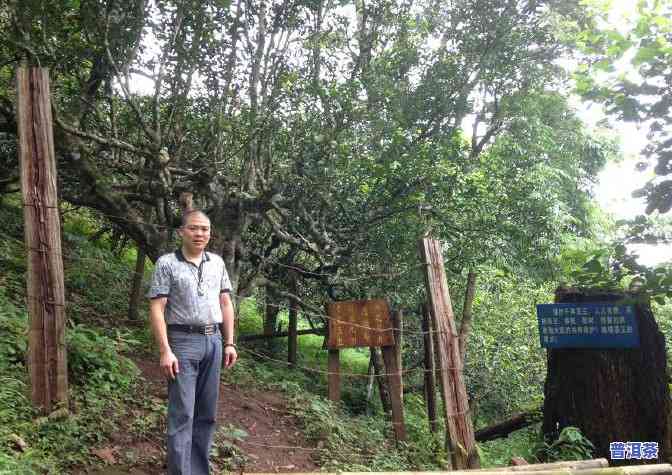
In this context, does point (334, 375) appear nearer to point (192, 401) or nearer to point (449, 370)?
point (449, 370)

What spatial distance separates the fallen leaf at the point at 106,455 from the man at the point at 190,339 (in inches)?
41.5

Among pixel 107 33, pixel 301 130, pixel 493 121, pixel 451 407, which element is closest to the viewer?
pixel 451 407

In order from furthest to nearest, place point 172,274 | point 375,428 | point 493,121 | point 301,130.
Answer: point 493,121
point 375,428
point 301,130
point 172,274

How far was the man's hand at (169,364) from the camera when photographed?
3771 millimetres

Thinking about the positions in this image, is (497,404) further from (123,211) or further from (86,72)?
(86,72)

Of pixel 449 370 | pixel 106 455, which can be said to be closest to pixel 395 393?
pixel 449 370

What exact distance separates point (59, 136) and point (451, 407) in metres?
5.62

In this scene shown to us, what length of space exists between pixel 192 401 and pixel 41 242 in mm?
2138

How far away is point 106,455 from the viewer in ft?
15.6

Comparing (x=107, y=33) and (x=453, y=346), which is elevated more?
(x=107, y=33)

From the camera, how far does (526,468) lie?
4605 millimetres

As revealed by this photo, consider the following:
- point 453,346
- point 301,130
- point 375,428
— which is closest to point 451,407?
point 453,346

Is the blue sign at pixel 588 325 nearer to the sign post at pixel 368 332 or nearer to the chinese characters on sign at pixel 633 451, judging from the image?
the chinese characters on sign at pixel 633 451

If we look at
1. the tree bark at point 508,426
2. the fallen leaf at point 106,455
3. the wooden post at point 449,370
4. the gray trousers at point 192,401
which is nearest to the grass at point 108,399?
the fallen leaf at point 106,455
